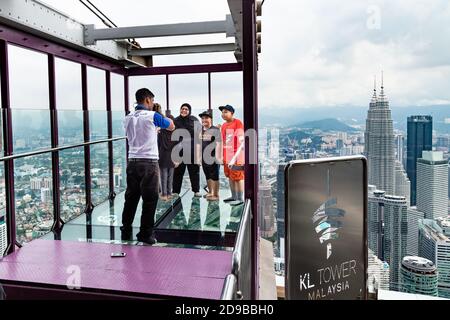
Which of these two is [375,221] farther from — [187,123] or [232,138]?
[187,123]

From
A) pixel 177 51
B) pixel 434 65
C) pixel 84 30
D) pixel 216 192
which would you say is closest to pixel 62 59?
pixel 84 30

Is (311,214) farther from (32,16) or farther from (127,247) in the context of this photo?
(32,16)

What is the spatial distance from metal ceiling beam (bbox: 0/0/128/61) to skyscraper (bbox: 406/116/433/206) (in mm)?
4017

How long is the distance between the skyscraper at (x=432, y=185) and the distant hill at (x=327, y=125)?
0.73m

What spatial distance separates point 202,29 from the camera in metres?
4.32

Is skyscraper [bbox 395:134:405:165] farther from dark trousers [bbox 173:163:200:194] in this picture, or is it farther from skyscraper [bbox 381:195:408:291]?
dark trousers [bbox 173:163:200:194]

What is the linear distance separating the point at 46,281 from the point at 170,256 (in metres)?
1.11

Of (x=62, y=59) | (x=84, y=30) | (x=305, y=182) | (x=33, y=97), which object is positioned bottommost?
(x=305, y=182)

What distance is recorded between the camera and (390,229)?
3.14 meters

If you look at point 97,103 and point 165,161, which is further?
point 97,103

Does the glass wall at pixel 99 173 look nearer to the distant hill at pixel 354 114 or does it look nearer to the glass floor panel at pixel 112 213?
the glass floor panel at pixel 112 213

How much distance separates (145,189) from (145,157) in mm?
345

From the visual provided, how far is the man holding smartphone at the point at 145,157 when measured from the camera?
390 centimetres

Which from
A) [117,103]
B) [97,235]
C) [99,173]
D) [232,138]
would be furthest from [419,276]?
[117,103]
